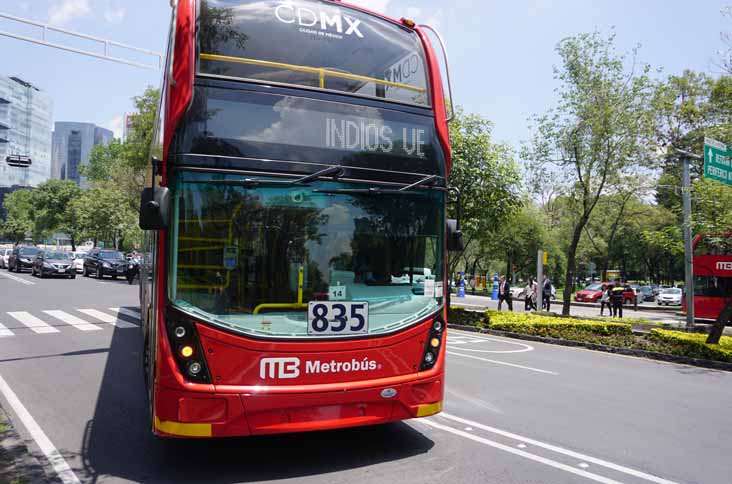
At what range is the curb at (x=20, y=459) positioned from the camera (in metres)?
4.72

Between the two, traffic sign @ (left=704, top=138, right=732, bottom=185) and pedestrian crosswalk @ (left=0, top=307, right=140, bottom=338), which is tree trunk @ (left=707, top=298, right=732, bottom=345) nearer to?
traffic sign @ (left=704, top=138, right=732, bottom=185)

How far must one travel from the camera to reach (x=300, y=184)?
503 centimetres

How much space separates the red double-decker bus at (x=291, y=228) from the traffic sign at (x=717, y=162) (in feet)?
32.3

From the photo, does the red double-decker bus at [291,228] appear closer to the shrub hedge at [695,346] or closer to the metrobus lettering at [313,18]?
the metrobus lettering at [313,18]

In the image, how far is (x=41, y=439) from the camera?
581 centimetres

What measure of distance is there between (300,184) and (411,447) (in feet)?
9.13

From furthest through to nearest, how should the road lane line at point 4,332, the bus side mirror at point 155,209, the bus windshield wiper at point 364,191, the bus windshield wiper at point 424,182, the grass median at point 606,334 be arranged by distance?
the road lane line at point 4,332
the grass median at point 606,334
the bus windshield wiper at point 424,182
the bus windshield wiper at point 364,191
the bus side mirror at point 155,209

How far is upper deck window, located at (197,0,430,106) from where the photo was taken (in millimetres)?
5137

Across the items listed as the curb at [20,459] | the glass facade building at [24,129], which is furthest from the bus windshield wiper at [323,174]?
the glass facade building at [24,129]

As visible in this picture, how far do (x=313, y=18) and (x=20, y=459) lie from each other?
4890 mm

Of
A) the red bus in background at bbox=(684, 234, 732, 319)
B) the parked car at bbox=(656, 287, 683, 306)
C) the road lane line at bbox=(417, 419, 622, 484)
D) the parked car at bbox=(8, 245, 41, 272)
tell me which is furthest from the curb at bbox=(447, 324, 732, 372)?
the parked car at bbox=(8, 245, 41, 272)

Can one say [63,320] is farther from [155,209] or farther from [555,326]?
[555,326]

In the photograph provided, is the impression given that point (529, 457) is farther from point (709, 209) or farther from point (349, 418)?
point (709, 209)

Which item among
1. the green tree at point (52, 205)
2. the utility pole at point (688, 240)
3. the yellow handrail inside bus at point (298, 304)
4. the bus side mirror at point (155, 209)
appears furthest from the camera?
the green tree at point (52, 205)
